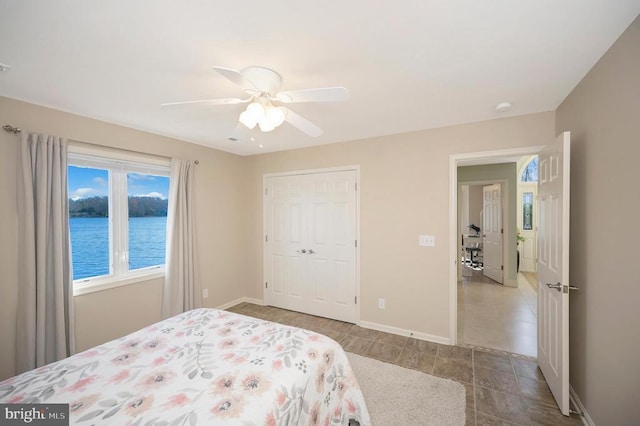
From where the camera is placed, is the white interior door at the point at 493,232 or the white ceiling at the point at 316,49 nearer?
the white ceiling at the point at 316,49

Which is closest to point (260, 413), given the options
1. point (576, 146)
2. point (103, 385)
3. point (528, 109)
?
point (103, 385)

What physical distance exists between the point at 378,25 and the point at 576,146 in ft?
5.98

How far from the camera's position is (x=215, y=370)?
4.39 feet

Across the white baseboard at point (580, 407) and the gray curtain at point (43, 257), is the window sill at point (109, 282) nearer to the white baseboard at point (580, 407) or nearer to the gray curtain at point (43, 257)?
the gray curtain at point (43, 257)

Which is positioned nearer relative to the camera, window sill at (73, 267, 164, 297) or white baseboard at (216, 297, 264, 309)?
window sill at (73, 267, 164, 297)

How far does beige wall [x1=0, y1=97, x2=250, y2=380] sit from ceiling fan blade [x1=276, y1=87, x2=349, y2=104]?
2267 millimetres

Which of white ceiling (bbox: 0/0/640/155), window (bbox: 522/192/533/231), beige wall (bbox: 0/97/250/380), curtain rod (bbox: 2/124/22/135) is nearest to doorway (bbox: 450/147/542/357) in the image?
white ceiling (bbox: 0/0/640/155)

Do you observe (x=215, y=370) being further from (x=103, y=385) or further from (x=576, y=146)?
(x=576, y=146)

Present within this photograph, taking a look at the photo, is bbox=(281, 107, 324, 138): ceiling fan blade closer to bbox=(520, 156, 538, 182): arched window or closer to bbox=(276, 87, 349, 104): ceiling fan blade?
bbox=(276, 87, 349, 104): ceiling fan blade

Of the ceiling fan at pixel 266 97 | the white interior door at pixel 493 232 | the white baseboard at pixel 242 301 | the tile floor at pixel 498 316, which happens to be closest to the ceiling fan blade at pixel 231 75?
the ceiling fan at pixel 266 97

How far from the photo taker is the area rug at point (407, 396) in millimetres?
1811

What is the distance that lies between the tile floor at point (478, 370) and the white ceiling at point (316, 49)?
2401 mm

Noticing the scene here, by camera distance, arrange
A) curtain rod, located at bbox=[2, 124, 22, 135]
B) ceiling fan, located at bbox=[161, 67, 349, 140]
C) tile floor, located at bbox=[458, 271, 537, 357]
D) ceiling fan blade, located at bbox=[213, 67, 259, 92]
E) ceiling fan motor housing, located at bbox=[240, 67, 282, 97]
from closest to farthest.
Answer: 1. ceiling fan blade, located at bbox=[213, 67, 259, 92]
2. ceiling fan, located at bbox=[161, 67, 349, 140]
3. ceiling fan motor housing, located at bbox=[240, 67, 282, 97]
4. curtain rod, located at bbox=[2, 124, 22, 135]
5. tile floor, located at bbox=[458, 271, 537, 357]

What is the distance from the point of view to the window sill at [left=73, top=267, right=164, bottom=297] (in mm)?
2475
